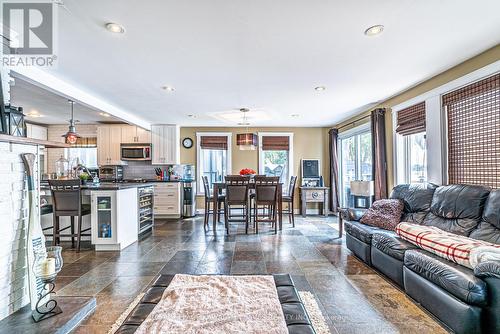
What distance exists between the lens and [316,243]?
422 cm

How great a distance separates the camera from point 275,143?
23.7ft

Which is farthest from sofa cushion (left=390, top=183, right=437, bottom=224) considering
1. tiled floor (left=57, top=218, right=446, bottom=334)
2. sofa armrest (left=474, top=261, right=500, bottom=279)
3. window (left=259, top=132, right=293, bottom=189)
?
window (left=259, top=132, right=293, bottom=189)

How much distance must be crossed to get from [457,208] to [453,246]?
83 centimetres

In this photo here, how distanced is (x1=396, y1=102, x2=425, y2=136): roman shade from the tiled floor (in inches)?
82.6

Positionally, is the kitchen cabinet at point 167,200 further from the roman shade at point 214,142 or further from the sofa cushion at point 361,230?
the sofa cushion at point 361,230

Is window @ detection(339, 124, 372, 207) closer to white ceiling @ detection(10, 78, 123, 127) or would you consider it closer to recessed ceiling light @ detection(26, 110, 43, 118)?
white ceiling @ detection(10, 78, 123, 127)

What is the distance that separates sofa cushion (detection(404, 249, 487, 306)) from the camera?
5.59ft

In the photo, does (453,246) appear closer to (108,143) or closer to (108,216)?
(108,216)

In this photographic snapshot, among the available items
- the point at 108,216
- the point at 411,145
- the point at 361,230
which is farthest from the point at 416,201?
the point at 108,216

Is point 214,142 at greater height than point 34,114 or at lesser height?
lesser

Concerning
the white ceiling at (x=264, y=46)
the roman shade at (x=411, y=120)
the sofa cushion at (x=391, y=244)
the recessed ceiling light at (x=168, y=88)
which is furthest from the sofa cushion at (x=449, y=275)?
the recessed ceiling light at (x=168, y=88)

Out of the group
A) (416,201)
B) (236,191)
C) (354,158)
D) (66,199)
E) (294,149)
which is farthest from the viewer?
(294,149)

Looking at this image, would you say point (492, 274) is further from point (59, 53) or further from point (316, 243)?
point (59, 53)

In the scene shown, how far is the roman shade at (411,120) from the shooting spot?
375 centimetres
